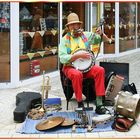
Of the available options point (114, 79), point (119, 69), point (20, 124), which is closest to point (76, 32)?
point (114, 79)

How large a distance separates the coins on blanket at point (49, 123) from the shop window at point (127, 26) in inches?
309

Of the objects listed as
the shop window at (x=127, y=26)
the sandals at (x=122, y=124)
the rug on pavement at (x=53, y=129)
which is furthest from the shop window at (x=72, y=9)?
the sandals at (x=122, y=124)

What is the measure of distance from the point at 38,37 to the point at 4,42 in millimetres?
1065

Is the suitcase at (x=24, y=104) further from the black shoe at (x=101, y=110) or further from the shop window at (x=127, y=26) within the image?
the shop window at (x=127, y=26)

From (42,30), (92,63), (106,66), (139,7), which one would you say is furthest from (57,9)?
(139,7)

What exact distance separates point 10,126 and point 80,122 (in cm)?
79

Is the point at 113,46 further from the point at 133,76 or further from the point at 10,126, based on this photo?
the point at 10,126

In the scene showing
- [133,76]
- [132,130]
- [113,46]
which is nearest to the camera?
[132,130]

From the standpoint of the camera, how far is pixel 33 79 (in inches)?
295

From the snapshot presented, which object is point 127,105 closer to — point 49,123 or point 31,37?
point 49,123

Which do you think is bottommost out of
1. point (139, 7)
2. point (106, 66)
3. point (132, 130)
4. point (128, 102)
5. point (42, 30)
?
point (132, 130)

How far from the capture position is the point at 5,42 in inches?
268

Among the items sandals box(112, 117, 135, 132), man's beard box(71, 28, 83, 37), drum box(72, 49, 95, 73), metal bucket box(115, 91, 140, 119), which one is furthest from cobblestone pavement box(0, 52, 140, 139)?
man's beard box(71, 28, 83, 37)

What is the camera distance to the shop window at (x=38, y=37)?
23.7ft
